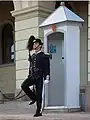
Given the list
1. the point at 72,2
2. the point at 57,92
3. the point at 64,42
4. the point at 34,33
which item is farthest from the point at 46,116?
the point at 72,2

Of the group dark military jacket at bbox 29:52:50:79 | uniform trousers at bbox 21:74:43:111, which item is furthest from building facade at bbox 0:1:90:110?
dark military jacket at bbox 29:52:50:79

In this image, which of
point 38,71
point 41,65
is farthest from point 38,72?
point 41,65

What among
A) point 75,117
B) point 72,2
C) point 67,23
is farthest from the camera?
point 72,2

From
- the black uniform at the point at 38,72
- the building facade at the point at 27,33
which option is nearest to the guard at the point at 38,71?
the black uniform at the point at 38,72

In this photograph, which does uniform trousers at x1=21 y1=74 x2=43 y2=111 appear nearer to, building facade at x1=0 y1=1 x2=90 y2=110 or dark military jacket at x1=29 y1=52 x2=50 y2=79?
dark military jacket at x1=29 y1=52 x2=50 y2=79

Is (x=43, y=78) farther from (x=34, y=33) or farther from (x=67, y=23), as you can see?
(x=34, y=33)

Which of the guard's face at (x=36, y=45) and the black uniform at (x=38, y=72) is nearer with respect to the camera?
the black uniform at (x=38, y=72)

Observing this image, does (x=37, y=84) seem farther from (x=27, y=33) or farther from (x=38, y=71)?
(x=27, y=33)

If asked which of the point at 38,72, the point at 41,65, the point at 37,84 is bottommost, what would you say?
the point at 37,84

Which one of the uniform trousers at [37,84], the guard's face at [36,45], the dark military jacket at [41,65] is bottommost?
the uniform trousers at [37,84]

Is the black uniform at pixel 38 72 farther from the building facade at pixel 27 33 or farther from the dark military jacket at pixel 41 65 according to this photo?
the building facade at pixel 27 33

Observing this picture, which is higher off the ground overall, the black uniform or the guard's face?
the guard's face

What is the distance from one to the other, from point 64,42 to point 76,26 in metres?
0.58

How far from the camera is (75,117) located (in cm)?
995
